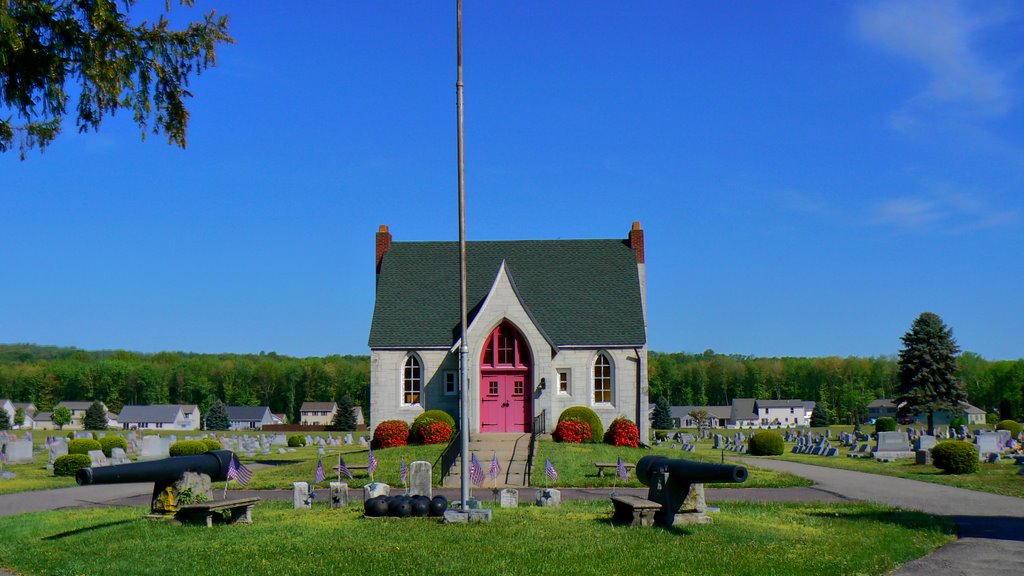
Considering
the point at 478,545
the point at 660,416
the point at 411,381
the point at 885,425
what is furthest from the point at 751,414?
the point at 478,545

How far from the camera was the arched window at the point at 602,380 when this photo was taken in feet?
125

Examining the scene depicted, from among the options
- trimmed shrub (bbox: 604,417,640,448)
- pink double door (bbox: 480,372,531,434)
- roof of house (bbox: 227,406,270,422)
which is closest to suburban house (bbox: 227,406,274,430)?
roof of house (bbox: 227,406,270,422)

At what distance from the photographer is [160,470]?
16.1 metres

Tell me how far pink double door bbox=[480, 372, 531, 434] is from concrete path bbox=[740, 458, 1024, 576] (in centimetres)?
1020

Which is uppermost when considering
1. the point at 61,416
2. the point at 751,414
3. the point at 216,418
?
the point at 61,416

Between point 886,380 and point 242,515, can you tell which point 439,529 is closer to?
point 242,515

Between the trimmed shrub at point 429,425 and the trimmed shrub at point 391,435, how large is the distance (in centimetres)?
35

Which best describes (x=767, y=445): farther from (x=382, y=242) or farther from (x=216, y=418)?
(x=216, y=418)

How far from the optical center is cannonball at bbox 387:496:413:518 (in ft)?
55.5

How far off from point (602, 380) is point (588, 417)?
294 centimetres

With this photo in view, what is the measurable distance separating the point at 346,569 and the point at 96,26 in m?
8.29

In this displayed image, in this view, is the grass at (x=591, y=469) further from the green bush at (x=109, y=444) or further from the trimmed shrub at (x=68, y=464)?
the green bush at (x=109, y=444)

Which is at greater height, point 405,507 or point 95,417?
point 405,507

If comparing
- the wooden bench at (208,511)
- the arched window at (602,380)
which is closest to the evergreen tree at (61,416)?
the arched window at (602,380)
